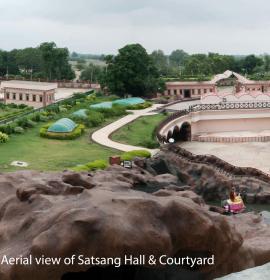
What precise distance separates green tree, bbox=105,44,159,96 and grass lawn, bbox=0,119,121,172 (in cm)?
3489

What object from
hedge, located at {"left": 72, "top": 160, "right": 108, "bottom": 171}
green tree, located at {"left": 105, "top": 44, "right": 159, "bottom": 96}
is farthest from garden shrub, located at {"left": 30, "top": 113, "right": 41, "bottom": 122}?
green tree, located at {"left": 105, "top": 44, "right": 159, "bottom": 96}

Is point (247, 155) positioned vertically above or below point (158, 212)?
below

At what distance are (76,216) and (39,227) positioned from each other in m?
1.84

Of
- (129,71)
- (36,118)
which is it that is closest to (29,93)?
(129,71)

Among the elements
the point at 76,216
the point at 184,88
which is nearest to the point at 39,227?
the point at 76,216

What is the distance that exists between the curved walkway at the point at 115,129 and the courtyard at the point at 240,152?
9.22 meters

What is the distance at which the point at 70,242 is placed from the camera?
18375 millimetres

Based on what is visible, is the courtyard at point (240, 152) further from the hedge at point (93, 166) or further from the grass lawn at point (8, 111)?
the grass lawn at point (8, 111)

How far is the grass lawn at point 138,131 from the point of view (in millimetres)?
65125

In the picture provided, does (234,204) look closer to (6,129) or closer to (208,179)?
(208,179)

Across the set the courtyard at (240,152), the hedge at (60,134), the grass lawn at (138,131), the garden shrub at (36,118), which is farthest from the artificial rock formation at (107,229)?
the garden shrub at (36,118)

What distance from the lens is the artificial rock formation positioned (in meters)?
18.5

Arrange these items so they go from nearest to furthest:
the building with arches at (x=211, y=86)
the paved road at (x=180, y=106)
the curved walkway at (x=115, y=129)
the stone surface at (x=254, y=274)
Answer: the stone surface at (x=254, y=274) → the curved walkway at (x=115, y=129) → the paved road at (x=180, y=106) → the building with arches at (x=211, y=86)

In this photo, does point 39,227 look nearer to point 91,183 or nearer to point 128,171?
point 91,183
